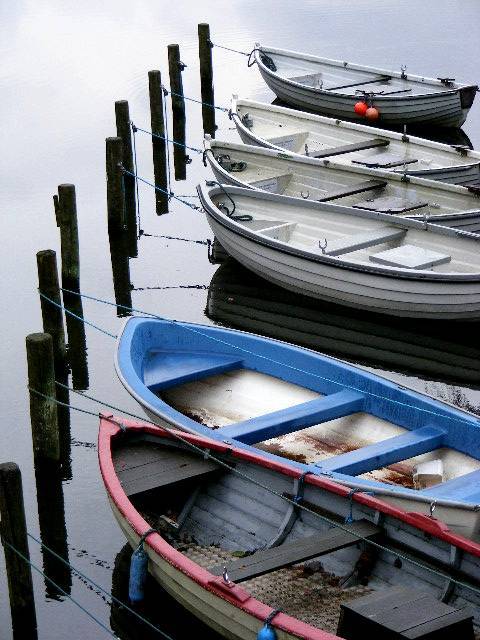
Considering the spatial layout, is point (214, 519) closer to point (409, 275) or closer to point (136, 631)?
point (136, 631)

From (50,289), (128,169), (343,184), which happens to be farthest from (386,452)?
(128,169)

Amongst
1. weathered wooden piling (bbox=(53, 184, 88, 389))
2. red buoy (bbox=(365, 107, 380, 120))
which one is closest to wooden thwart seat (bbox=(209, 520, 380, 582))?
weathered wooden piling (bbox=(53, 184, 88, 389))

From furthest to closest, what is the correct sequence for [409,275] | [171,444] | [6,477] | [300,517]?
1. [409,275]
2. [171,444]
3. [300,517]
4. [6,477]

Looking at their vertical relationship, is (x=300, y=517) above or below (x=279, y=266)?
below

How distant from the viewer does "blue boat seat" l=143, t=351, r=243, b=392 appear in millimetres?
13445

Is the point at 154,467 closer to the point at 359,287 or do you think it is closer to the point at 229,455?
the point at 229,455

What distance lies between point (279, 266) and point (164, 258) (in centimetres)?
320

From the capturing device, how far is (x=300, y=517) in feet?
35.7

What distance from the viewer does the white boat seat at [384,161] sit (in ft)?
66.4

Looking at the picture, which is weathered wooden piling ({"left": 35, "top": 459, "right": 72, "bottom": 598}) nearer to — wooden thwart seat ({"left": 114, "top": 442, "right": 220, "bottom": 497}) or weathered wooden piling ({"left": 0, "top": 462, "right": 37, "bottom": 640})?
weathered wooden piling ({"left": 0, "top": 462, "right": 37, "bottom": 640})

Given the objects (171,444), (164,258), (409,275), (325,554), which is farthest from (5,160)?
(325,554)

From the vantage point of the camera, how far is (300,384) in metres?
13.5

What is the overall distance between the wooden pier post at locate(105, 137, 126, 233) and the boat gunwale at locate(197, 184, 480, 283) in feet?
4.54

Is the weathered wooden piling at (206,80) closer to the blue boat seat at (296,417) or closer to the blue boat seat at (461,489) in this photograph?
the blue boat seat at (296,417)
